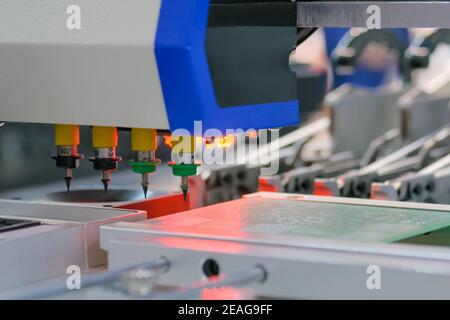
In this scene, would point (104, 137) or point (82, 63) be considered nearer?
point (82, 63)

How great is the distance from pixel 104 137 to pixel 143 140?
0.09 meters

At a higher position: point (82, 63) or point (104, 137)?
point (82, 63)

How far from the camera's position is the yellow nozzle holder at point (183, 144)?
1.94 metres

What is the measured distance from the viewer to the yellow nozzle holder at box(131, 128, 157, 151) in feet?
6.50

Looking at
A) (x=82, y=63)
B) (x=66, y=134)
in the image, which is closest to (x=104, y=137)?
(x=66, y=134)

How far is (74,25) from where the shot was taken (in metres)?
Answer: 1.81

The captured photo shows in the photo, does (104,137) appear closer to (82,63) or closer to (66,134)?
(66,134)

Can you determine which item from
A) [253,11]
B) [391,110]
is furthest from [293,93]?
[391,110]

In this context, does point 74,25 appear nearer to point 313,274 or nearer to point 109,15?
point 109,15

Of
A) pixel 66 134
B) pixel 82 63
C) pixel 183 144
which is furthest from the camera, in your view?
pixel 66 134

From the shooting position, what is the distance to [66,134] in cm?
206

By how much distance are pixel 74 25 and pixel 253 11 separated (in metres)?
0.31

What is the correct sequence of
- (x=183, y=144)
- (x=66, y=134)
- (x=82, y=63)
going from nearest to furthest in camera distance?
1. (x=82, y=63)
2. (x=183, y=144)
3. (x=66, y=134)

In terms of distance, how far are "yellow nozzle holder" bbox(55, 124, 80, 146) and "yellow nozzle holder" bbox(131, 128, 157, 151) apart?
0.44 ft
